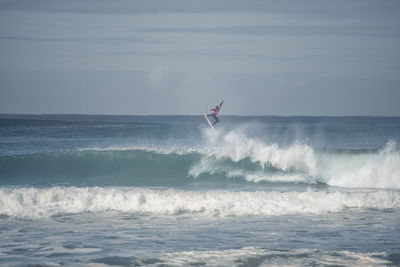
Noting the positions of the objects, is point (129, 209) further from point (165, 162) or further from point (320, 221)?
point (165, 162)

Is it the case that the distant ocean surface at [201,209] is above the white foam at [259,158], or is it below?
below

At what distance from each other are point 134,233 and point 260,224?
3174mm

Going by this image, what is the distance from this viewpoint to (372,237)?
10320mm

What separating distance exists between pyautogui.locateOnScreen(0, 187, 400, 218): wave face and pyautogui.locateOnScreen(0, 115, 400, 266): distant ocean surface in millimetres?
32

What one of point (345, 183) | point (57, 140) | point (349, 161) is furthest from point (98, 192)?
point (57, 140)

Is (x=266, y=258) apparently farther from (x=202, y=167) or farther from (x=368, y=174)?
(x=202, y=167)

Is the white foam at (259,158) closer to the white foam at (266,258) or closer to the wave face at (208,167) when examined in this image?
the wave face at (208,167)

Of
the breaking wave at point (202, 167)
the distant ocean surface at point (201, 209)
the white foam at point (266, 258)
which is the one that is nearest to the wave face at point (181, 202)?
the distant ocean surface at point (201, 209)

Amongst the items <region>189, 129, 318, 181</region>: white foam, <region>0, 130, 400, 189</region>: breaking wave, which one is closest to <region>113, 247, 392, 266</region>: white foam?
<region>0, 130, 400, 189</region>: breaking wave

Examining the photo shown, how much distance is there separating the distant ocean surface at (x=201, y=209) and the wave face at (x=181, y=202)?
3cm

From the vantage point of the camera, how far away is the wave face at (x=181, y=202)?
13352 millimetres

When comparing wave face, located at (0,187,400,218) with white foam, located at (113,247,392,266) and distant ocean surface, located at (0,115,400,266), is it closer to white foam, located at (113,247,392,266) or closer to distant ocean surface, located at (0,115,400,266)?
distant ocean surface, located at (0,115,400,266)

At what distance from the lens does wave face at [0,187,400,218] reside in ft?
43.8

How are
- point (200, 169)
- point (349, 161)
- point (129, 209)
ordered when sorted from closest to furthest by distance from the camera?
point (129, 209) → point (200, 169) → point (349, 161)
